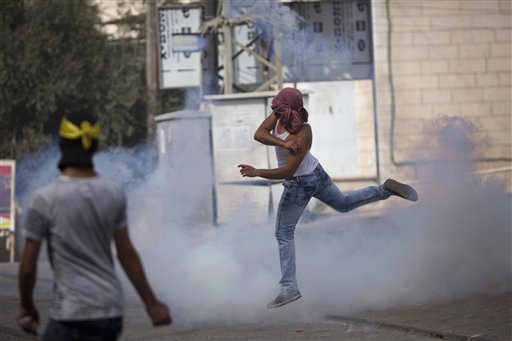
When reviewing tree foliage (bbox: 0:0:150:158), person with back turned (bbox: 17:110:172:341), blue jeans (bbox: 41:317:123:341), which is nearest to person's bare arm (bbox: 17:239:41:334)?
person with back turned (bbox: 17:110:172:341)

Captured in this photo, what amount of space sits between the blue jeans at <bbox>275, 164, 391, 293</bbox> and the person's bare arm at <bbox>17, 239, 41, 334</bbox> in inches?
151

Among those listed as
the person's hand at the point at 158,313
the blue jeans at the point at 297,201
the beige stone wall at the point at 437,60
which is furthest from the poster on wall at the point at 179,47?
the person's hand at the point at 158,313

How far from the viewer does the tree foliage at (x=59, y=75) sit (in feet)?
86.0

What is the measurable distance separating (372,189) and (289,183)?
29.6 inches

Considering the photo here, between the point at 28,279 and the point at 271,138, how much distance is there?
376cm

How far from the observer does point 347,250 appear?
10.2m

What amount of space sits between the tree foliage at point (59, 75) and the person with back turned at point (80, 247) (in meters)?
22.1

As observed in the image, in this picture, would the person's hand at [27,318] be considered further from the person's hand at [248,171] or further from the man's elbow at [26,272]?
the person's hand at [248,171]

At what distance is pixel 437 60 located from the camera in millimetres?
20250

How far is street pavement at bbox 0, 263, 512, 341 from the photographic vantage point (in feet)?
24.2

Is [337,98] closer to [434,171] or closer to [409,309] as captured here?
[434,171]

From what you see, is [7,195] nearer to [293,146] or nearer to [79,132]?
[293,146]

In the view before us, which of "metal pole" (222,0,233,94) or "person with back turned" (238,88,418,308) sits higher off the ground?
"metal pole" (222,0,233,94)

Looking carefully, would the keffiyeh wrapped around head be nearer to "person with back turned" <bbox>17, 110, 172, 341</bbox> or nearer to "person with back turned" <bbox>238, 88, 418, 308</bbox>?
"person with back turned" <bbox>238, 88, 418, 308</bbox>
